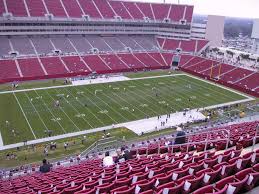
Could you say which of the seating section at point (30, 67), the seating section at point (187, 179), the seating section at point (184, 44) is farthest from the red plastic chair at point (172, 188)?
the seating section at point (184, 44)

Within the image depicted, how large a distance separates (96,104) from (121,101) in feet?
10.9

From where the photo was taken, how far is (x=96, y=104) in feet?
121

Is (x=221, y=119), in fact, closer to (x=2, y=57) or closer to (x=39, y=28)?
(x=2, y=57)

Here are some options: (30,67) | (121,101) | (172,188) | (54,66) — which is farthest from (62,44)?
(172,188)

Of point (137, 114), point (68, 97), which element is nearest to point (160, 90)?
point (137, 114)

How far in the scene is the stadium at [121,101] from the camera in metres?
9.70

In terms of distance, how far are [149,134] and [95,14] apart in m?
38.5

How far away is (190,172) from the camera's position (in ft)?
28.1

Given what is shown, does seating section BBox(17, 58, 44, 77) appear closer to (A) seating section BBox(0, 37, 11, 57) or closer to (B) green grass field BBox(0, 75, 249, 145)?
(A) seating section BBox(0, 37, 11, 57)

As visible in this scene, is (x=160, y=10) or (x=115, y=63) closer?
(x=115, y=63)

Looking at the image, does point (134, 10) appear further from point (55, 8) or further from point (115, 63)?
point (115, 63)

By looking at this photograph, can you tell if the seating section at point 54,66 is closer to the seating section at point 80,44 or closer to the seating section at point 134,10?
the seating section at point 80,44

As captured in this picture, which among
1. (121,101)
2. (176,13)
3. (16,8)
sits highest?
(176,13)

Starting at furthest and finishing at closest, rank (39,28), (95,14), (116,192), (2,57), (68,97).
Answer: (95,14) → (39,28) → (2,57) → (68,97) → (116,192)
